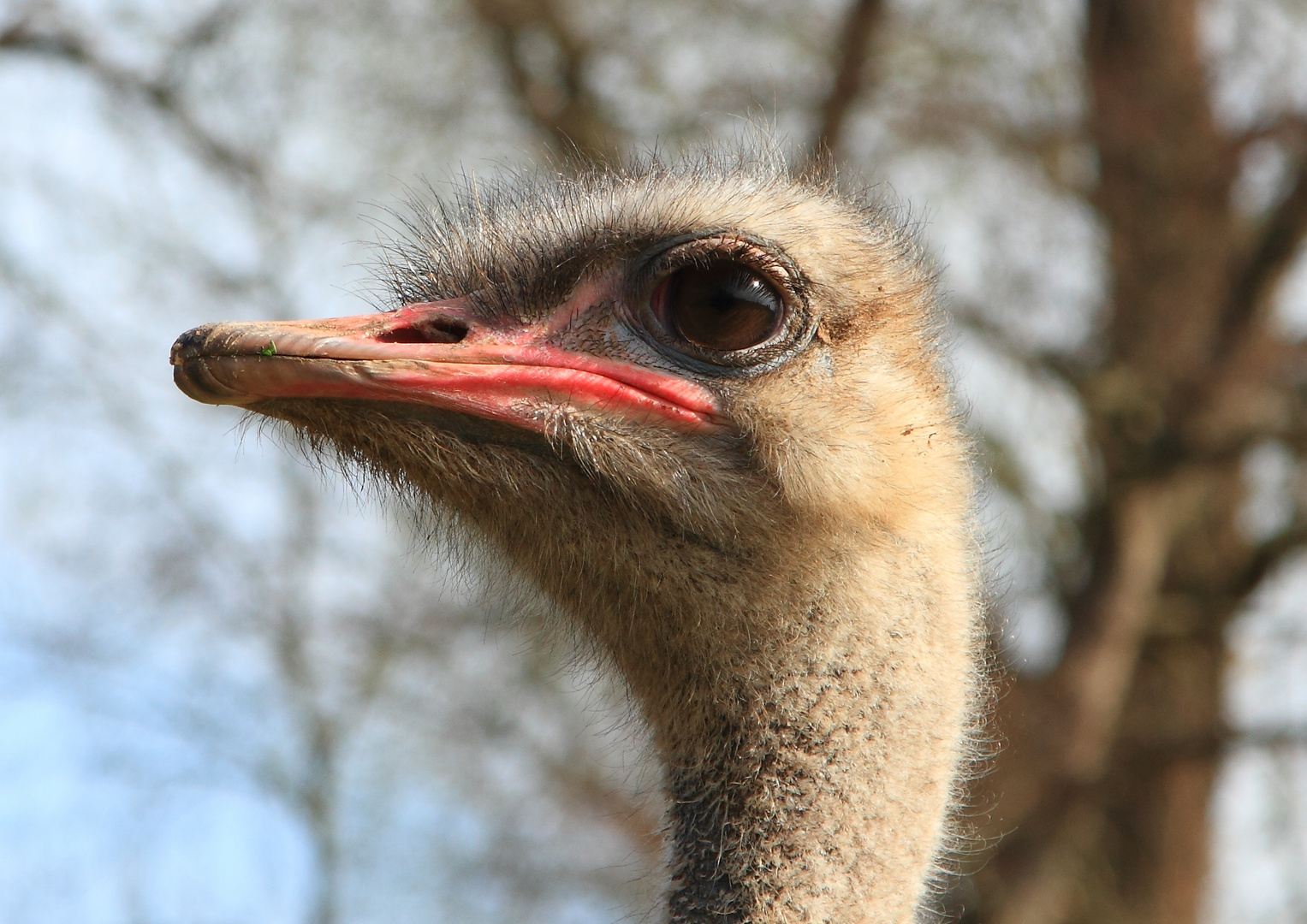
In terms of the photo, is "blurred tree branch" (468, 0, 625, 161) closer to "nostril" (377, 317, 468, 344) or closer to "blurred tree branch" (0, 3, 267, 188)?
"blurred tree branch" (0, 3, 267, 188)

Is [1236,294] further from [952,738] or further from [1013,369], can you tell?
[952,738]

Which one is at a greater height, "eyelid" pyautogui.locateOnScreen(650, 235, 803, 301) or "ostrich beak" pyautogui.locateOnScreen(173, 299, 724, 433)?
"eyelid" pyautogui.locateOnScreen(650, 235, 803, 301)

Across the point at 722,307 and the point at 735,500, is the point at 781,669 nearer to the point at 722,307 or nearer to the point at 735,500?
the point at 735,500

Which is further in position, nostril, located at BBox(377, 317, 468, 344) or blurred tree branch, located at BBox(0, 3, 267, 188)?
blurred tree branch, located at BBox(0, 3, 267, 188)

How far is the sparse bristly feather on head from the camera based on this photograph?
2.22 metres

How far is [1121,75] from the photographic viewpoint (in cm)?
840

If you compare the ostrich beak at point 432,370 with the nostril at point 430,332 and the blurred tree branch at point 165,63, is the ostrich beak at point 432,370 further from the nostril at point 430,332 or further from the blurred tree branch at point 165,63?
the blurred tree branch at point 165,63

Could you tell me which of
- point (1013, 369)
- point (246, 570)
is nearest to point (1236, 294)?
point (1013, 369)

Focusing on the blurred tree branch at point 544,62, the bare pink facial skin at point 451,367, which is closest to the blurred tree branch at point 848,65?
the blurred tree branch at point 544,62

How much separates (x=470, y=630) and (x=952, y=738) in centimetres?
802

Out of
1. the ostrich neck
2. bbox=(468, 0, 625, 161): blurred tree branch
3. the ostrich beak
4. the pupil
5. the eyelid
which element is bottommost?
the ostrich neck

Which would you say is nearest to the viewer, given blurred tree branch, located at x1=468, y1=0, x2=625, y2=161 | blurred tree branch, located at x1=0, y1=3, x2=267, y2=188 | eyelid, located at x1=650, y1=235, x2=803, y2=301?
eyelid, located at x1=650, y1=235, x2=803, y2=301

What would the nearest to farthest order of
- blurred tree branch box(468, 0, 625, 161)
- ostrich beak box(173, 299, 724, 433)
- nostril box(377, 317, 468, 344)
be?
ostrich beak box(173, 299, 724, 433)
nostril box(377, 317, 468, 344)
blurred tree branch box(468, 0, 625, 161)

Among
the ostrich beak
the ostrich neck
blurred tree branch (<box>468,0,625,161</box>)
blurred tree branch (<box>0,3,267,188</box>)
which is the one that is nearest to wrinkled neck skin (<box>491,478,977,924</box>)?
the ostrich neck
